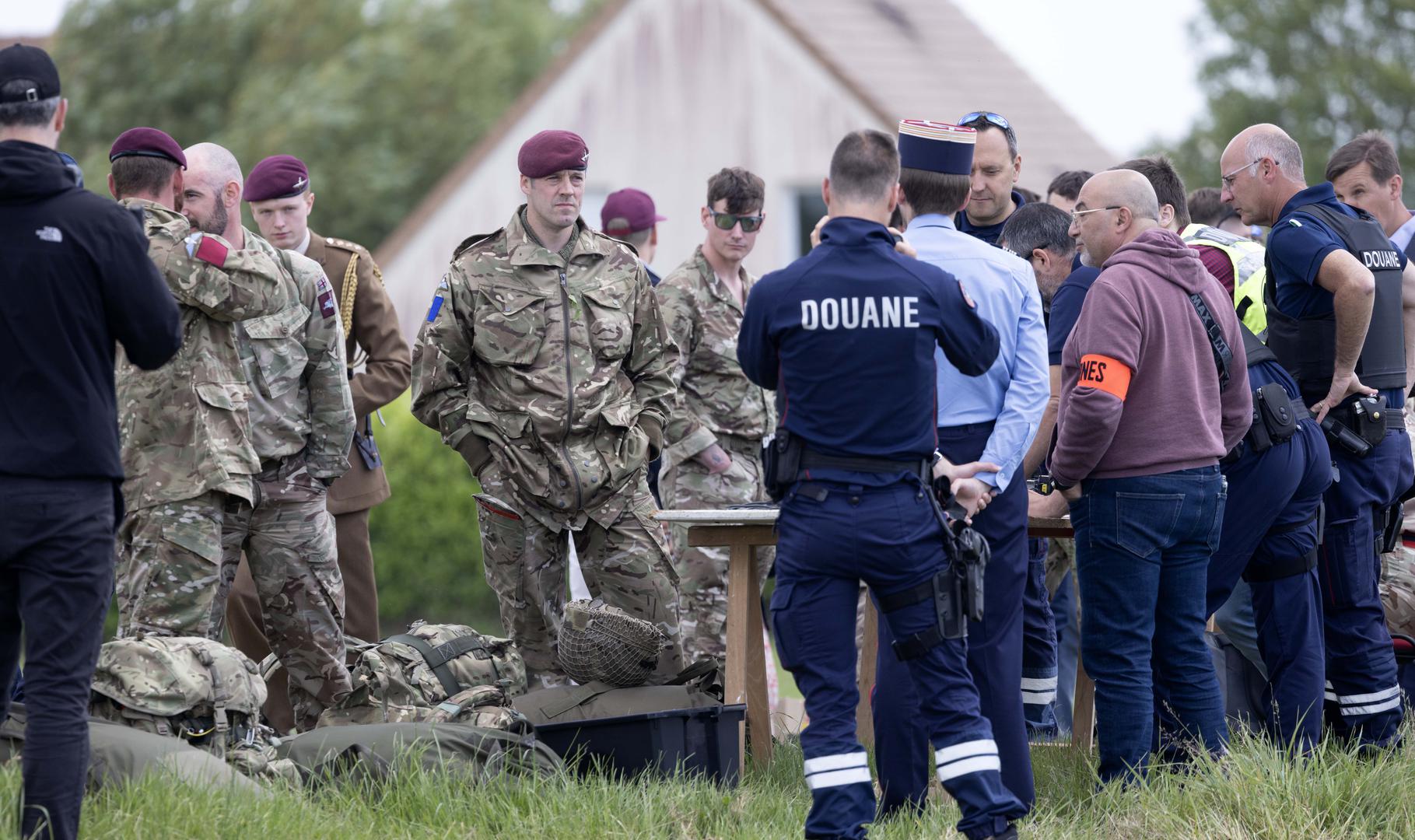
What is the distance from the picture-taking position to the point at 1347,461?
596cm

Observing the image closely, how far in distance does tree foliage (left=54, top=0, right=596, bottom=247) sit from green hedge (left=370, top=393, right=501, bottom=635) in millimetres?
14736

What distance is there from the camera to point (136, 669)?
4910 mm

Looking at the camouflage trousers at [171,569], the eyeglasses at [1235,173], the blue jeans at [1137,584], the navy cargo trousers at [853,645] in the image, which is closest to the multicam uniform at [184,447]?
the camouflage trousers at [171,569]

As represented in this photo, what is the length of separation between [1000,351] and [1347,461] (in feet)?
6.31

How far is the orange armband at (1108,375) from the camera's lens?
16.3 ft

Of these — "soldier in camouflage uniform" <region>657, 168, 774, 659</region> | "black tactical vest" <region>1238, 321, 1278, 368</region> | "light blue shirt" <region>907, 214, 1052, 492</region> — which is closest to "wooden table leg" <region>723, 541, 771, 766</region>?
"soldier in camouflage uniform" <region>657, 168, 774, 659</region>

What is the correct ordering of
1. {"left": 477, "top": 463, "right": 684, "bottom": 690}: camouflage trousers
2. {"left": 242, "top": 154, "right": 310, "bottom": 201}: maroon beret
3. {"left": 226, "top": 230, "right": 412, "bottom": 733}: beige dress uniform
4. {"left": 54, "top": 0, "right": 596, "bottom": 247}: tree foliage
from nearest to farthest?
{"left": 477, "top": 463, "right": 684, "bottom": 690}: camouflage trousers
{"left": 242, "top": 154, "right": 310, "bottom": 201}: maroon beret
{"left": 226, "top": 230, "right": 412, "bottom": 733}: beige dress uniform
{"left": 54, "top": 0, "right": 596, "bottom": 247}: tree foliage

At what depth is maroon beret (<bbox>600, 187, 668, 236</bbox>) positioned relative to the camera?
7.73m

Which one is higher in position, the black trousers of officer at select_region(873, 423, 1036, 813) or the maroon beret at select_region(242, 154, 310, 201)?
the maroon beret at select_region(242, 154, 310, 201)

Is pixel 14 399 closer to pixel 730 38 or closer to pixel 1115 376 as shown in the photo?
pixel 1115 376

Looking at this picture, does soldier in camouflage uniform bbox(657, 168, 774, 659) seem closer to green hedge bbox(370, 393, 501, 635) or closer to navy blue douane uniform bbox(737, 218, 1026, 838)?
navy blue douane uniform bbox(737, 218, 1026, 838)

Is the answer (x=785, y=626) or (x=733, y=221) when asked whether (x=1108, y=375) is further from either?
(x=733, y=221)

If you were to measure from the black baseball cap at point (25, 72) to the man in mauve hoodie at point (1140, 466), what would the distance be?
312cm

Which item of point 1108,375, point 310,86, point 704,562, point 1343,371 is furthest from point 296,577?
point 310,86
